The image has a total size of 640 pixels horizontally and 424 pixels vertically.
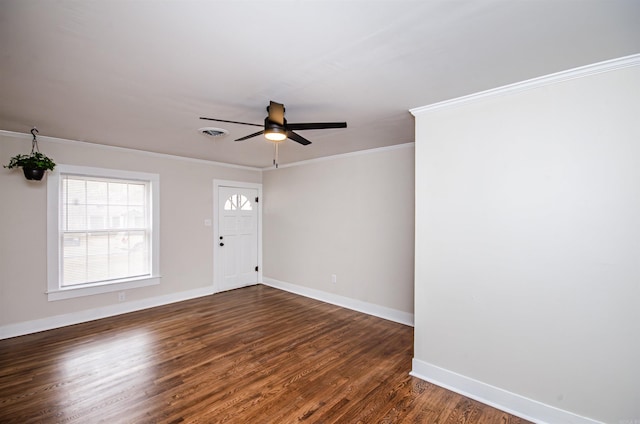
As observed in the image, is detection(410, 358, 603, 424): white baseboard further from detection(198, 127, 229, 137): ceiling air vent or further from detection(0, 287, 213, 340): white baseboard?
detection(0, 287, 213, 340): white baseboard

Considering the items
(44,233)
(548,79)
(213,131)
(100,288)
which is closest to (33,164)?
(44,233)

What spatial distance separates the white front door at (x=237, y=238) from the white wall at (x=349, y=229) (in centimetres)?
37

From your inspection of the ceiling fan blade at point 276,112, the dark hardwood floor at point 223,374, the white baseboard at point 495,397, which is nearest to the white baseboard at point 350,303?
the dark hardwood floor at point 223,374

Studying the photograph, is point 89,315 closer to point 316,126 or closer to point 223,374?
point 223,374

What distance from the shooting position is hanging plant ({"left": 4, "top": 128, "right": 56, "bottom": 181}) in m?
3.27

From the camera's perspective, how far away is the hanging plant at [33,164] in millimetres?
A: 3273

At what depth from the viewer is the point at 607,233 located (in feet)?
6.18

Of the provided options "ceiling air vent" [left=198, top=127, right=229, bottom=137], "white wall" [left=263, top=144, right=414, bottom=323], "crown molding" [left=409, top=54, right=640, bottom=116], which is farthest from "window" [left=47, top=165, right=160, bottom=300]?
"crown molding" [left=409, top=54, right=640, bottom=116]

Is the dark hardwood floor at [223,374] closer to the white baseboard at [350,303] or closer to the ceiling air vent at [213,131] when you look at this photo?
the white baseboard at [350,303]

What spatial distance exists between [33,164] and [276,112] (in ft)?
10.1

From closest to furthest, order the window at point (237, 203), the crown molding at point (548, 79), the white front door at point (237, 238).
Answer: the crown molding at point (548, 79), the white front door at point (237, 238), the window at point (237, 203)

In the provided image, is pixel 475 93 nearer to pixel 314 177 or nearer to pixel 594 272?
pixel 594 272

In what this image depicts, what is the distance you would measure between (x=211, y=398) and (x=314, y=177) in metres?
3.57

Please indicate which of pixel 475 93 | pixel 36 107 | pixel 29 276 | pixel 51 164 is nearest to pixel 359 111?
pixel 475 93
